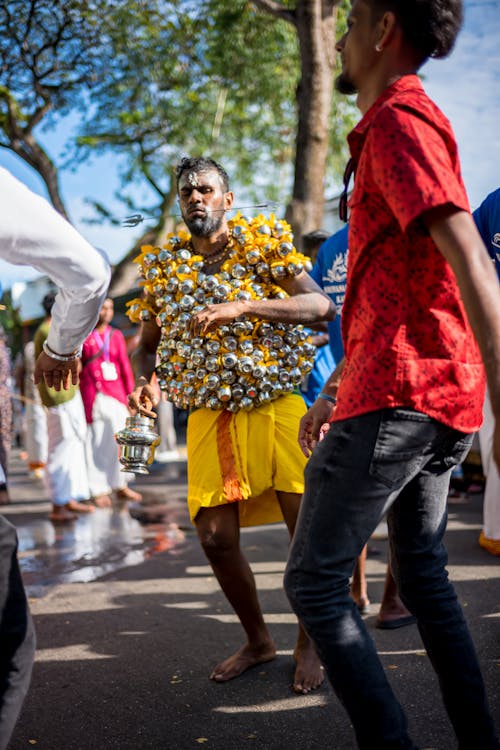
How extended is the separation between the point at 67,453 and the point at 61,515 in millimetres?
632

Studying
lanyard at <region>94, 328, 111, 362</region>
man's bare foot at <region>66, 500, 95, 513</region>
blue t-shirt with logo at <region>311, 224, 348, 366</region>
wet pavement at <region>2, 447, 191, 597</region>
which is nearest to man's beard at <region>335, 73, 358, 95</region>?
blue t-shirt with logo at <region>311, 224, 348, 366</region>

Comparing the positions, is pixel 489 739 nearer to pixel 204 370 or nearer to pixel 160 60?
pixel 204 370

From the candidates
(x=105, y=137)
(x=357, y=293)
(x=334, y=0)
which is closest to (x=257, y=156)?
(x=105, y=137)

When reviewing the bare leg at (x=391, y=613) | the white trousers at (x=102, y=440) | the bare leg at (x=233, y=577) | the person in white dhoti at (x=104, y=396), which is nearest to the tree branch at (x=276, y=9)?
the person in white dhoti at (x=104, y=396)

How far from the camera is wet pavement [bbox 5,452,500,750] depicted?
9.00 ft

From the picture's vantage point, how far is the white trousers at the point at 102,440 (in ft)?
26.6

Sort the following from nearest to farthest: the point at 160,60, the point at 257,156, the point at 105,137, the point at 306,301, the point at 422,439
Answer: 1. the point at 422,439
2. the point at 306,301
3. the point at 160,60
4. the point at 105,137
5. the point at 257,156

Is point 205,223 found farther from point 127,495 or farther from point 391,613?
point 127,495

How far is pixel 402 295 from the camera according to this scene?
188 centimetres

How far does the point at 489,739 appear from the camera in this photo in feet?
6.81

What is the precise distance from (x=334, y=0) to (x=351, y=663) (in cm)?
891

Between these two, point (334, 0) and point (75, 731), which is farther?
point (334, 0)

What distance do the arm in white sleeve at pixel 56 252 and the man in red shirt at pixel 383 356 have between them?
0.69 meters

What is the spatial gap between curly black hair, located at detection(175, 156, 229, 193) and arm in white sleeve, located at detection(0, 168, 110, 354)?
1.41 m
